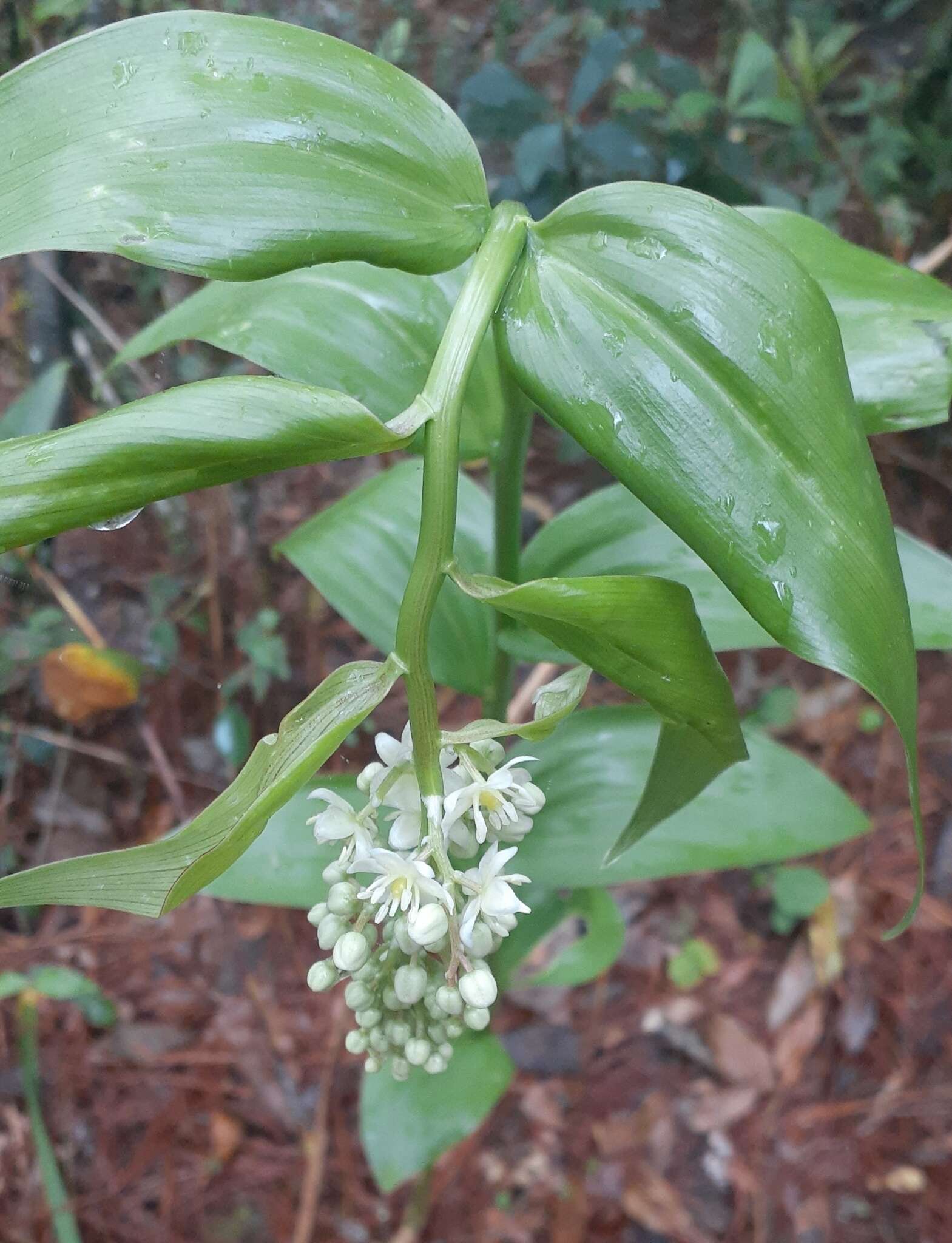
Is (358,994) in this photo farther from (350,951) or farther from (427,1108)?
(427,1108)

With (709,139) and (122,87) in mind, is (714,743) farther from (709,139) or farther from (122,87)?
(709,139)

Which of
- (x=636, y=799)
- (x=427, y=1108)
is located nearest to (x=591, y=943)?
(x=427, y=1108)

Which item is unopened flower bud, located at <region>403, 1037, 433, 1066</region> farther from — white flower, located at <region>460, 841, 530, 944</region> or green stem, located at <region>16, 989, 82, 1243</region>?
green stem, located at <region>16, 989, 82, 1243</region>

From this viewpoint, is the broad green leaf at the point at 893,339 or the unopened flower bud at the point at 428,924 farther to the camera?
the broad green leaf at the point at 893,339

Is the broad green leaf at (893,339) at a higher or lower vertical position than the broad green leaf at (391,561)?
higher

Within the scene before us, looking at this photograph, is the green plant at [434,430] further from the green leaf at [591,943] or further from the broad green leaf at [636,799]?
the green leaf at [591,943]

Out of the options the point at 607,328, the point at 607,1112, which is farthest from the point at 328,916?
the point at 607,1112

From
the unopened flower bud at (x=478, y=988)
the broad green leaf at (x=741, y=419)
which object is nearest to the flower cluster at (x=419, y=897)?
the unopened flower bud at (x=478, y=988)
